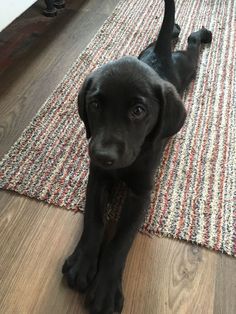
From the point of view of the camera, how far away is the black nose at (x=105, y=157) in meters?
0.94

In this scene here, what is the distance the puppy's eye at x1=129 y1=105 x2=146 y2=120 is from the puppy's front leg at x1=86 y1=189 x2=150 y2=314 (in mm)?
292

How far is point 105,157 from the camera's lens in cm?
94

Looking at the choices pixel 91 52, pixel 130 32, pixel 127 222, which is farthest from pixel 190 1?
pixel 127 222

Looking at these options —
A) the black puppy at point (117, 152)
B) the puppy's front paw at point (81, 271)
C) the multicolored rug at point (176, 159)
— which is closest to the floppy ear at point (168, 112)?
the black puppy at point (117, 152)

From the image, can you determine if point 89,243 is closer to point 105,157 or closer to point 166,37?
point 105,157

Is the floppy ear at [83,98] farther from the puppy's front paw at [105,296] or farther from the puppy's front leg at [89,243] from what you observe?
the puppy's front paw at [105,296]

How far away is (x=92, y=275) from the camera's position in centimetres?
103

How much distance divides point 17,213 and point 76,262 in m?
0.31

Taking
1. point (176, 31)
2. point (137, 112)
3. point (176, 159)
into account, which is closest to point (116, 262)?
point (137, 112)

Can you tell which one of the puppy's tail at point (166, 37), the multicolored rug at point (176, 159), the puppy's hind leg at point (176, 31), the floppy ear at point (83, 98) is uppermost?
the floppy ear at point (83, 98)

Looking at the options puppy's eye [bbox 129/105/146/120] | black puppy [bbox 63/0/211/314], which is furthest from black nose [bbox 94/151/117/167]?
puppy's eye [bbox 129/105/146/120]

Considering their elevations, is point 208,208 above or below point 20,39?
below

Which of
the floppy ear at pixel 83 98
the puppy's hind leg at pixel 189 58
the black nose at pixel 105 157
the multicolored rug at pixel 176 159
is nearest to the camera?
the black nose at pixel 105 157

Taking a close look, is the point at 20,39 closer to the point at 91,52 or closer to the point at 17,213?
the point at 91,52
